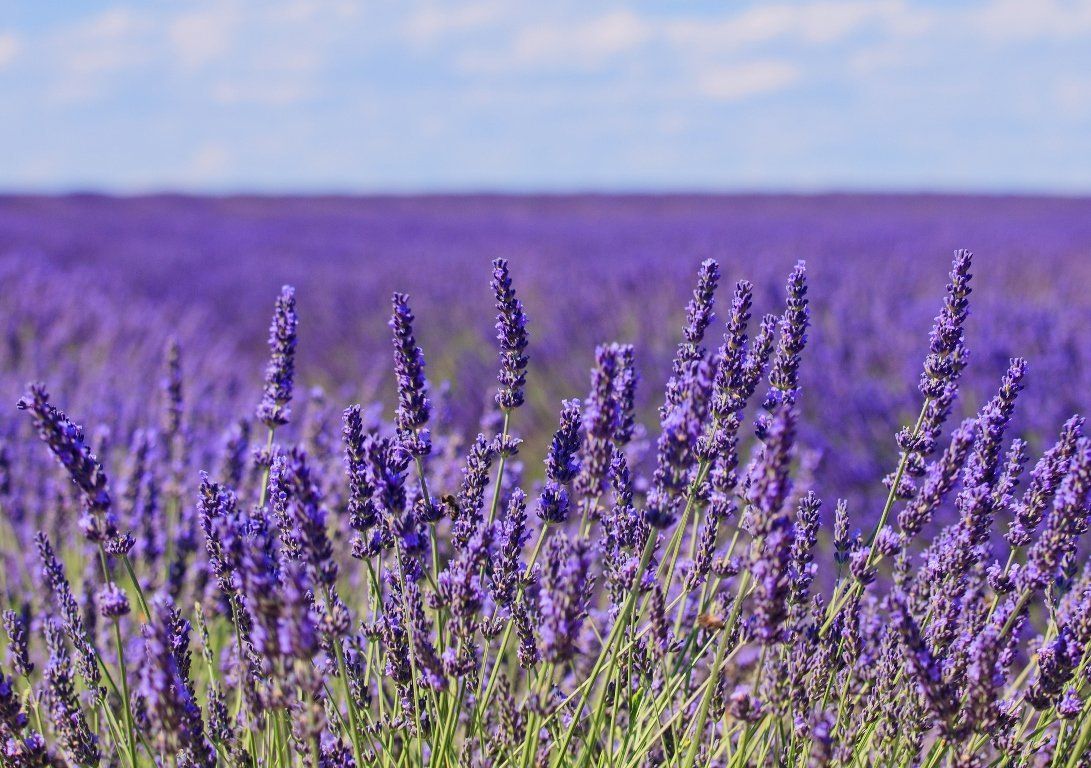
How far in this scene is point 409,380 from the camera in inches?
58.8

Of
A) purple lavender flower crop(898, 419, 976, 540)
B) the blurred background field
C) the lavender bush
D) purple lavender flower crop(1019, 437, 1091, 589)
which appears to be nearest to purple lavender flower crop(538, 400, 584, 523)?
the lavender bush

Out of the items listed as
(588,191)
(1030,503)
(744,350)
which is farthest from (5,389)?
(588,191)

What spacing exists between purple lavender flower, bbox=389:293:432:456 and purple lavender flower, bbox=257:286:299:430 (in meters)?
0.25

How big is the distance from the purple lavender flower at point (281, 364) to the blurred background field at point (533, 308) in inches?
42.1

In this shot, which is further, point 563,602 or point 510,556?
point 510,556

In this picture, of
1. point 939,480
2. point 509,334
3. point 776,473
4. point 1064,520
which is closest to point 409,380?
point 509,334

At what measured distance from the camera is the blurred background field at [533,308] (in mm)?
4758

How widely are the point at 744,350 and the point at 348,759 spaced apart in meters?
0.89

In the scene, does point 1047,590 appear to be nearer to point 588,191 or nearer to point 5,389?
point 5,389

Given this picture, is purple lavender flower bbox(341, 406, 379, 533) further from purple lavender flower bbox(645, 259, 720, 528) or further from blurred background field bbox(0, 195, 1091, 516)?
blurred background field bbox(0, 195, 1091, 516)

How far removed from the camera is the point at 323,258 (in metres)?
13.0

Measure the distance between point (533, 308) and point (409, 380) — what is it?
8.08 m

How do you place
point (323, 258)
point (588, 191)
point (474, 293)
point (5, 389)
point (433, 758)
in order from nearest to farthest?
point (433, 758), point (5, 389), point (474, 293), point (323, 258), point (588, 191)

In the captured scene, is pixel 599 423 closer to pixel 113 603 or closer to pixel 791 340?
pixel 791 340
